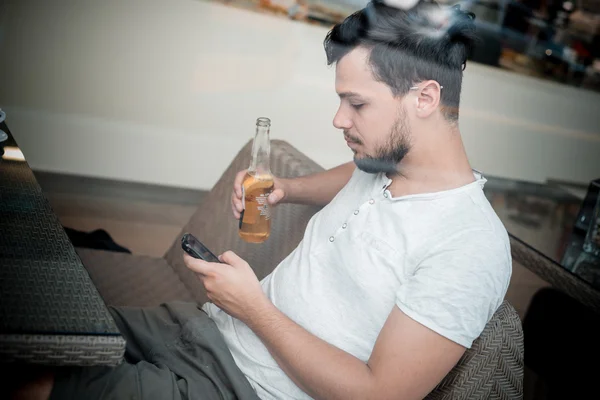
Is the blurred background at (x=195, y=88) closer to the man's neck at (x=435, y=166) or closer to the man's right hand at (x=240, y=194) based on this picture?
the man's right hand at (x=240, y=194)

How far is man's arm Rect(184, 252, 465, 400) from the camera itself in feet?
3.12

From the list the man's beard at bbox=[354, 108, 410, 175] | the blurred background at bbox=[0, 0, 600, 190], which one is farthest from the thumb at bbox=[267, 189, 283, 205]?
the blurred background at bbox=[0, 0, 600, 190]

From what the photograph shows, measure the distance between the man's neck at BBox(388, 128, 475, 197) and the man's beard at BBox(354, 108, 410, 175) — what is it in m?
0.01

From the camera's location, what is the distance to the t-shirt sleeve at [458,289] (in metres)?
0.95

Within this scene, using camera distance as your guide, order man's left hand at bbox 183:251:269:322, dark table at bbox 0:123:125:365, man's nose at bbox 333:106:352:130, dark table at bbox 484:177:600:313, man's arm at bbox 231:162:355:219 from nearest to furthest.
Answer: dark table at bbox 0:123:125:365 < man's left hand at bbox 183:251:269:322 < man's nose at bbox 333:106:352:130 < man's arm at bbox 231:162:355:219 < dark table at bbox 484:177:600:313

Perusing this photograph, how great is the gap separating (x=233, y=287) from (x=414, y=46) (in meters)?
0.54

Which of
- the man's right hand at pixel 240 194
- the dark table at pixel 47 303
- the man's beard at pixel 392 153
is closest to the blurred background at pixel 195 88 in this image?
the man's right hand at pixel 240 194

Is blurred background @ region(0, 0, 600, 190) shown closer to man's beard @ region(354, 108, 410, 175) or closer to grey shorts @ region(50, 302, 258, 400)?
man's beard @ region(354, 108, 410, 175)

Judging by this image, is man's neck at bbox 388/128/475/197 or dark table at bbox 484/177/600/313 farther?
dark table at bbox 484/177/600/313

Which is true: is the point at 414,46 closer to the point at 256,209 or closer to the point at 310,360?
the point at 256,209

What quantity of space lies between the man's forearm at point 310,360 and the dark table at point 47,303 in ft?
0.93

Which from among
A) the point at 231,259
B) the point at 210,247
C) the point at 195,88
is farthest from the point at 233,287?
the point at 195,88

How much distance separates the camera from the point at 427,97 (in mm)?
1161

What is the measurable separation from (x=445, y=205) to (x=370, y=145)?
0.19 meters
